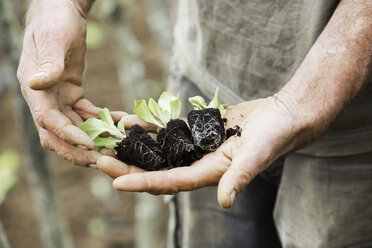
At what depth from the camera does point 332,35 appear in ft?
5.75

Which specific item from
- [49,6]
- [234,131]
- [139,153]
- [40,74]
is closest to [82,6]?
[49,6]

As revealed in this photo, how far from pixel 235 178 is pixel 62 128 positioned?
0.79 m

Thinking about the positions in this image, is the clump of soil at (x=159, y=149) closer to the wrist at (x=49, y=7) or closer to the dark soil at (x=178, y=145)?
the dark soil at (x=178, y=145)

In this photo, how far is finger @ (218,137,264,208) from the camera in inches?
60.5

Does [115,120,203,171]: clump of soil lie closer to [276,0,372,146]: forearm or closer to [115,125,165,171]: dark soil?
[115,125,165,171]: dark soil

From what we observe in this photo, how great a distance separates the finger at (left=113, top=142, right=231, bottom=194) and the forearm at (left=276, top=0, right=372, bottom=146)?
34 cm

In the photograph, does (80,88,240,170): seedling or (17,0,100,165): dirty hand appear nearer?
(17,0,100,165): dirty hand

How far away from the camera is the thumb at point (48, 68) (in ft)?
5.80

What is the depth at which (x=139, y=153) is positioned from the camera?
1.98 metres

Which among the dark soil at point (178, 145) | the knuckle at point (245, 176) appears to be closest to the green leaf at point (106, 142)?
the dark soil at point (178, 145)

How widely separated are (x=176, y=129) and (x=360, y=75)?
869 millimetres

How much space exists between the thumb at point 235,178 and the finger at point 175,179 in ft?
0.43

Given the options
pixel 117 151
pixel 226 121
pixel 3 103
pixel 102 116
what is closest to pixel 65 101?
pixel 102 116

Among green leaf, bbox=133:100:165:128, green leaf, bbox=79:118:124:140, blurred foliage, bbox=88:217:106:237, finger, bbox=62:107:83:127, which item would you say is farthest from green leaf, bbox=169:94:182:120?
blurred foliage, bbox=88:217:106:237
